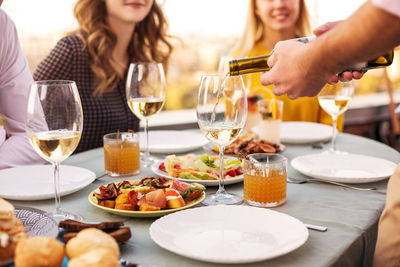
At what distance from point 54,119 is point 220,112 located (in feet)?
1.52

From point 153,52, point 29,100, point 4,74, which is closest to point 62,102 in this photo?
point 29,100

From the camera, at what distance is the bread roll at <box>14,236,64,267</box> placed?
0.71m

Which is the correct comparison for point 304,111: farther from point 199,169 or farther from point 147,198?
point 147,198

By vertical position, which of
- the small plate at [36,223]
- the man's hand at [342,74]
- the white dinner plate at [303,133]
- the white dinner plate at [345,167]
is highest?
the man's hand at [342,74]

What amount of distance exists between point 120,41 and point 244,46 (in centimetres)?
100

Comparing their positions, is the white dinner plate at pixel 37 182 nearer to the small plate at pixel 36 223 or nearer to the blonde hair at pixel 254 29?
the small plate at pixel 36 223

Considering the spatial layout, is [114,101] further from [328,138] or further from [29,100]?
[29,100]

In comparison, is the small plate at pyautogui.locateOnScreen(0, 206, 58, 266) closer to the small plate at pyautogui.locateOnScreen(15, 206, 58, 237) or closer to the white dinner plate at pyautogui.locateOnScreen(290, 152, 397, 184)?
the small plate at pyautogui.locateOnScreen(15, 206, 58, 237)

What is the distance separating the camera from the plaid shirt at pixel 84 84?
267 cm

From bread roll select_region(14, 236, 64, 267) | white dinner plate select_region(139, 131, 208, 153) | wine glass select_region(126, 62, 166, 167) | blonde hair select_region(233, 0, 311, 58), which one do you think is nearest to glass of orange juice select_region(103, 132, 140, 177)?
wine glass select_region(126, 62, 166, 167)

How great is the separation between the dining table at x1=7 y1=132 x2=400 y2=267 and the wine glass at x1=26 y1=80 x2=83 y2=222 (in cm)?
17

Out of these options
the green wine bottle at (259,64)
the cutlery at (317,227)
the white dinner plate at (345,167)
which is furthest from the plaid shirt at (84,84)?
the cutlery at (317,227)

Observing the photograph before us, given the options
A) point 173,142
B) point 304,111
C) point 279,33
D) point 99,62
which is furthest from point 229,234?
point 279,33

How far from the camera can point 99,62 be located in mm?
2707
